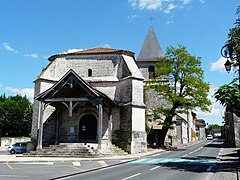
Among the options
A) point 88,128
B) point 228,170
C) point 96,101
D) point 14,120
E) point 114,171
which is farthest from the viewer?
point 14,120

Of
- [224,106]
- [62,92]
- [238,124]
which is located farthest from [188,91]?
[224,106]

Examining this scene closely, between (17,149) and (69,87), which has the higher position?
(69,87)

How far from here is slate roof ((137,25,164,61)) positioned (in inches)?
1506

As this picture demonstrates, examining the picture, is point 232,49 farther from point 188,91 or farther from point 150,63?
point 150,63

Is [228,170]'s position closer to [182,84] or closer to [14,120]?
[182,84]

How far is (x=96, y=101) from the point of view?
2145cm

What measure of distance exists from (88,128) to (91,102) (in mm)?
3546

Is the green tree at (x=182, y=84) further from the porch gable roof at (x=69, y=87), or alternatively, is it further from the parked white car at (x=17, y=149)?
the parked white car at (x=17, y=149)

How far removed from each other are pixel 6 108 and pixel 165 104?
113 ft

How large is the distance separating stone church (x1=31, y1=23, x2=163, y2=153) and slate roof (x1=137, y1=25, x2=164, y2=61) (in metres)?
10.7

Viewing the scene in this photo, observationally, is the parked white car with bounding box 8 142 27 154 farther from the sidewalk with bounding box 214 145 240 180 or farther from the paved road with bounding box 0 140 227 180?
the sidewalk with bounding box 214 145 240 180

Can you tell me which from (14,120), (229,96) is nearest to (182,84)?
(229,96)

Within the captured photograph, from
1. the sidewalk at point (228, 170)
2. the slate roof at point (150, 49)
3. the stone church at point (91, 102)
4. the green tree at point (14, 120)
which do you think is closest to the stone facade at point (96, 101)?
the stone church at point (91, 102)

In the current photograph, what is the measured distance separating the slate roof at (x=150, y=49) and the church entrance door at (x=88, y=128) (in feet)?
52.2
